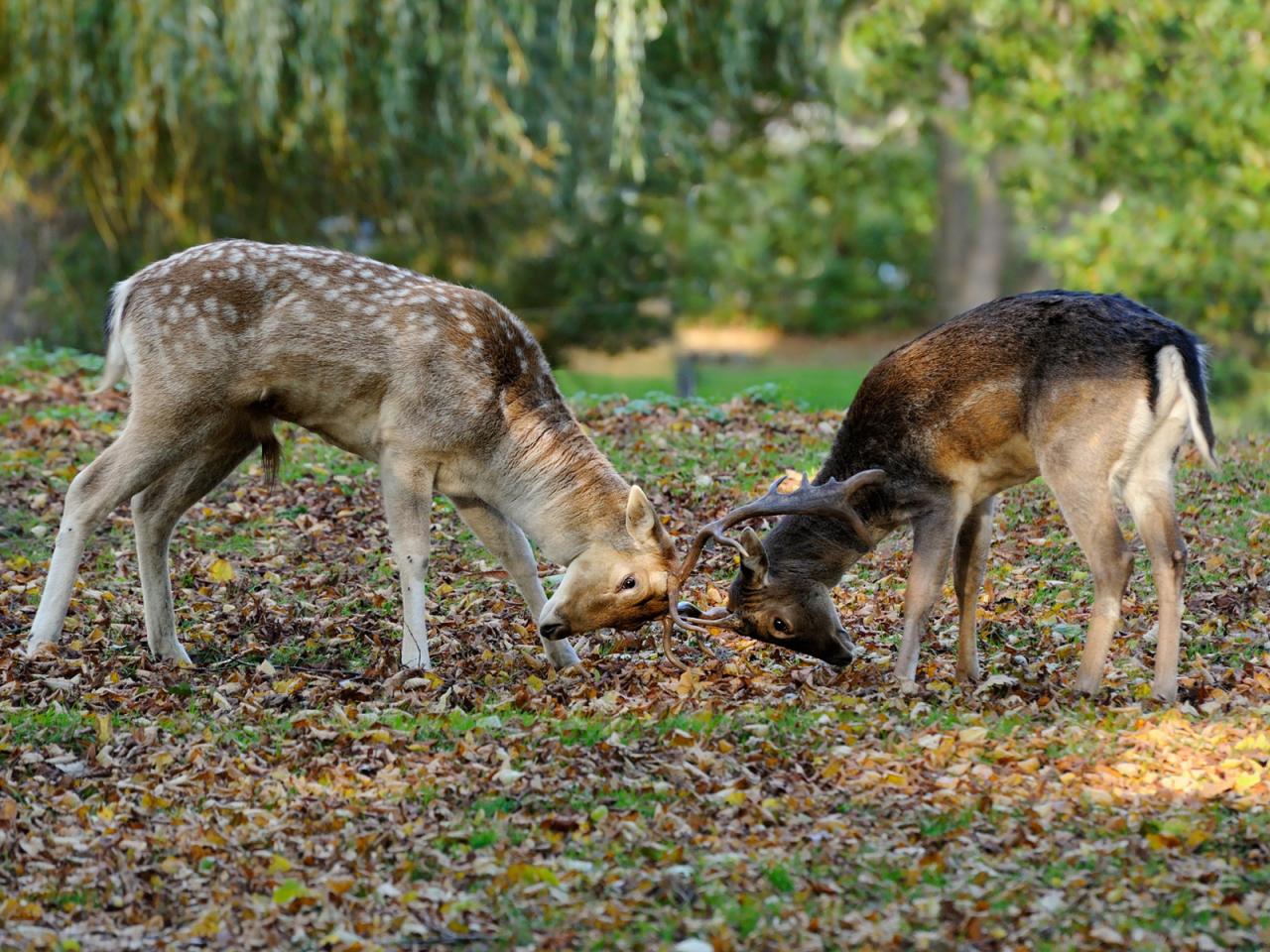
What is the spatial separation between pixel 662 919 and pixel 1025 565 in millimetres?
4769

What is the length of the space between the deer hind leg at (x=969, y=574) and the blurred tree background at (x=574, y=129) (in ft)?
20.2

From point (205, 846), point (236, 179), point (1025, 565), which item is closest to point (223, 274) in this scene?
point (205, 846)

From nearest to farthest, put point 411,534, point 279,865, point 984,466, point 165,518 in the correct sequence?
point 279,865, point 984,466, point 411,534, point 165,518

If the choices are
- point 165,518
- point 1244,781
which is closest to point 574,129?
point 165,518

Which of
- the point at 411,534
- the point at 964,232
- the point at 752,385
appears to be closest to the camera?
the point at 411,534

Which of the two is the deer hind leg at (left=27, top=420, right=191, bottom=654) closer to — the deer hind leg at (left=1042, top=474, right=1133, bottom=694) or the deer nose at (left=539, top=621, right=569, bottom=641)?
the deer nose at (left=539, top=621, right=569, bottom=641)

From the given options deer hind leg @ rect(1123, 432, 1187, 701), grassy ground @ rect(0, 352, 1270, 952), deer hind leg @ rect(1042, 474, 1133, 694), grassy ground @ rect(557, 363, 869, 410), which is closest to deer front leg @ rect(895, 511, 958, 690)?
grassy ground @ rect(0, 352, 1270, 952)

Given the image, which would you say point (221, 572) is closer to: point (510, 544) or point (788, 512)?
point (510, 544)

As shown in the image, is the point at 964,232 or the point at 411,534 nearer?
the point at 411,534

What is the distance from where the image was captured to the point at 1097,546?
279 inches

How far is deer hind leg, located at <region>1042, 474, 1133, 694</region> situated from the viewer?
702cm

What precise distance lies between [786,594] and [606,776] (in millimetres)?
1690

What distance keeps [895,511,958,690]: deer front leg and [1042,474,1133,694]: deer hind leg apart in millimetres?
534

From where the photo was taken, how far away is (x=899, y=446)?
24.7 feet
